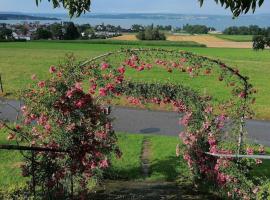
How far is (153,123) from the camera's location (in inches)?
760

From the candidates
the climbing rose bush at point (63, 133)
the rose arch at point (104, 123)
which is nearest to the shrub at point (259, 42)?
the rose arch at point (104, 123)

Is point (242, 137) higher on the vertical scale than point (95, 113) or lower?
lower

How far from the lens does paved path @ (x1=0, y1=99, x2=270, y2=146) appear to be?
1775 centimetres

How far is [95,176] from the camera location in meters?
10.2

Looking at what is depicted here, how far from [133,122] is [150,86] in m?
8.29

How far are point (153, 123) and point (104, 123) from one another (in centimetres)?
1105

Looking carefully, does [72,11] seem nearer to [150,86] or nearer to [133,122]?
[150,86]

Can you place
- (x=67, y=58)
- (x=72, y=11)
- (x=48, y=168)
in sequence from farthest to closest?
(x=67, y=58), (x=48, y=168), (x=72, y=11)

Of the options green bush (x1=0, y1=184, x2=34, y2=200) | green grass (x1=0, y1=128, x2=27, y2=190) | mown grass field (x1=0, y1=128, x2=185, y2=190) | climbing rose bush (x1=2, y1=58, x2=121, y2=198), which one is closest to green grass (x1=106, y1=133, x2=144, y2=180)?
mown grass field (x1=0, y1=128, x2=185, y2=190)

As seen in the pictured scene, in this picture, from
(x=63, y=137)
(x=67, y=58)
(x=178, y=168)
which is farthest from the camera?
(x=178, y=168)

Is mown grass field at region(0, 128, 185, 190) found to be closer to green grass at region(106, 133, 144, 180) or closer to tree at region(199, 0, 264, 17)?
green grass at region(106, 133, 144, 180)

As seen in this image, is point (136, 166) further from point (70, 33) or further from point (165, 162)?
point (70, 33)

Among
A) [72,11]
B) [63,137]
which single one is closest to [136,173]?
[63,137]

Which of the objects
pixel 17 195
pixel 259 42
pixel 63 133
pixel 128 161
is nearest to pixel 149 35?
pixel 128 161
